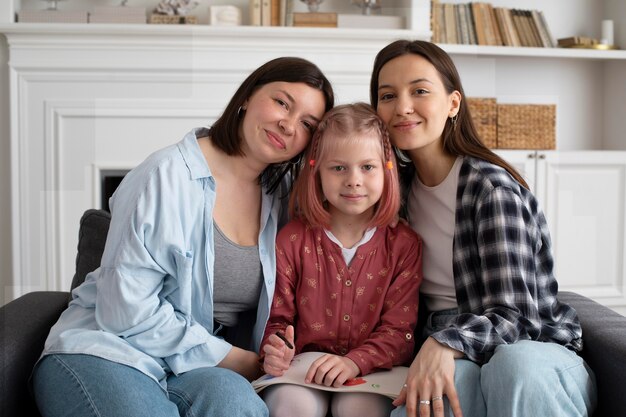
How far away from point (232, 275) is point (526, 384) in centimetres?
68

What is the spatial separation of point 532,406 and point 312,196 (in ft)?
2.16

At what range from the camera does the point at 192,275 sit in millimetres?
1681

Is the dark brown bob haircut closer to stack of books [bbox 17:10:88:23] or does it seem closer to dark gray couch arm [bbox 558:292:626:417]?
dark gray couch arm [bbox 558:292:626:417]

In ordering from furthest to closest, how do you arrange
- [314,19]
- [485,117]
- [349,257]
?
[485,117] → [314,19] → [349,257]

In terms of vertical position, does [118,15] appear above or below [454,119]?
above

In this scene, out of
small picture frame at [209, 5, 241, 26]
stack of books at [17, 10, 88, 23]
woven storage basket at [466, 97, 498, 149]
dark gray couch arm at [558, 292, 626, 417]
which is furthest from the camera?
woven storage basket at [466, 97, 498, 149]

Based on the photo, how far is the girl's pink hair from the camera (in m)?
1.74

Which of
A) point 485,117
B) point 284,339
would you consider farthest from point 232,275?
point 485,117

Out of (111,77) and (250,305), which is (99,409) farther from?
(111,77)

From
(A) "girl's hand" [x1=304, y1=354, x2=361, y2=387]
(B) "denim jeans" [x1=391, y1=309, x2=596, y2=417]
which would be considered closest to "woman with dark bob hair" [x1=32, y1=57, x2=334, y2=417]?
(A) "girl's hand" [x1=304, y1=354, x2=361, y2=387]

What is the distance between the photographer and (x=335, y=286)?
5.75 ft

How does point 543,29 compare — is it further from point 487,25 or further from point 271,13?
point 271,13

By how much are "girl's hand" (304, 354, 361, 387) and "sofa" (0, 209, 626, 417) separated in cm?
50

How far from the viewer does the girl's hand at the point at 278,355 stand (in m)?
1.59
